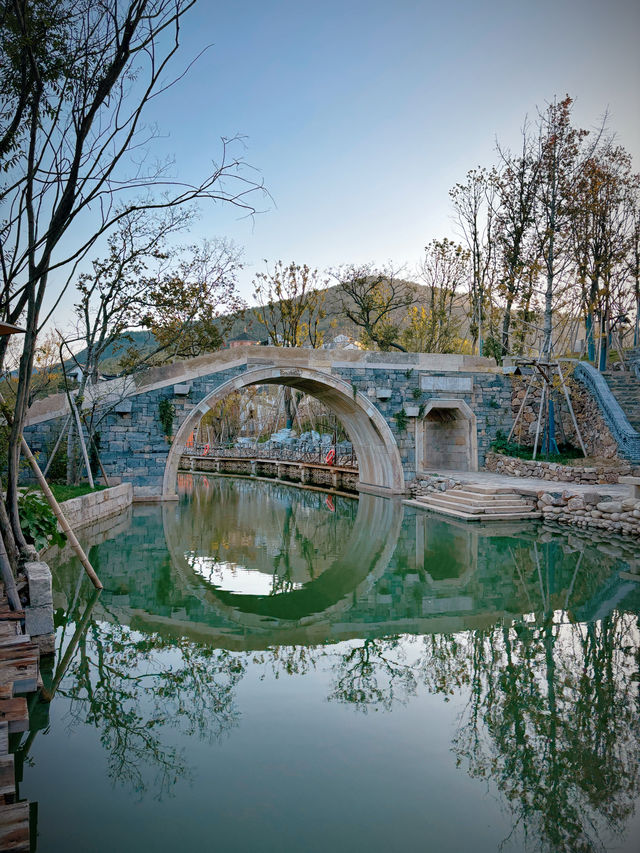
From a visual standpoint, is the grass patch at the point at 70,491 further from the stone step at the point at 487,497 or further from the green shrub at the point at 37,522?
the stone step at the point at 487,497

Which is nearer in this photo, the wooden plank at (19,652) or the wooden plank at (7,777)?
the wooden plank at (7,777)

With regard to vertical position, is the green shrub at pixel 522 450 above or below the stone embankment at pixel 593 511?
above

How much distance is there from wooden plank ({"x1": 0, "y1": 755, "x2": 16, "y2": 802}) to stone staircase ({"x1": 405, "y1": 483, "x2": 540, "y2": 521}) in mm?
9965

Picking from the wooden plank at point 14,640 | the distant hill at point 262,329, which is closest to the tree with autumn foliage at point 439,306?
the distant hill at point 262,329

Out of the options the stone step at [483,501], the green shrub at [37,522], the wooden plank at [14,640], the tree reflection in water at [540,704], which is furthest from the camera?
the stone step at [483,501]

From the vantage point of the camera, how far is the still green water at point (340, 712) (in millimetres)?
2697

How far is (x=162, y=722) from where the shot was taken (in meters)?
3.67

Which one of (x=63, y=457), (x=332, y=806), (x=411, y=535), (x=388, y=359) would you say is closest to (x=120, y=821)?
(x=332, y=806)

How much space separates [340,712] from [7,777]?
6.47 feet

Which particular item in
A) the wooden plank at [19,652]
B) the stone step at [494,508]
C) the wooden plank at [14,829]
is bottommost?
the stone step at [494,508]

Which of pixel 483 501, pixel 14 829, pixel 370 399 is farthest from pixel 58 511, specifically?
pixel 370 399

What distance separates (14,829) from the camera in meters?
2.25

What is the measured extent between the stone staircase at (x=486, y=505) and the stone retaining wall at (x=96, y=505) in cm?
665

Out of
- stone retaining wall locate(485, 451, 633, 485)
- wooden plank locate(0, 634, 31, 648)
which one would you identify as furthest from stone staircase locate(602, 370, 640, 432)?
wooden plank locate(0, 634, 31, 648)
